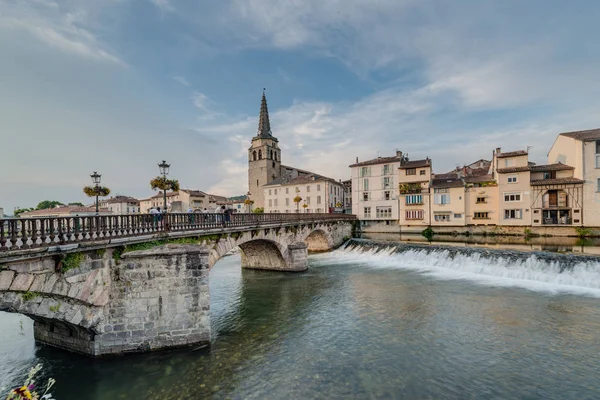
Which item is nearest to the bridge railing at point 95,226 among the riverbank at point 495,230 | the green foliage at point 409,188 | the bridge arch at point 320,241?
the bridge arch at point 320,241

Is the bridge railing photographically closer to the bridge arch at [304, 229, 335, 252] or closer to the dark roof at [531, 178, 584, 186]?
the bridge arch at [304, 229, 335, 252]

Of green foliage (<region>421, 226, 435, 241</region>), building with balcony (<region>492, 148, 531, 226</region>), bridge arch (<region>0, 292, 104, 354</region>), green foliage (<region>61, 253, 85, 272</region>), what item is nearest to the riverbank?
green foliage (<region>421, 226, 435, 241</region>)

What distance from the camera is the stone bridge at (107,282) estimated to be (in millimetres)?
8141

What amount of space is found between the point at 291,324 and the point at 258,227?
Answer: 7.57 m

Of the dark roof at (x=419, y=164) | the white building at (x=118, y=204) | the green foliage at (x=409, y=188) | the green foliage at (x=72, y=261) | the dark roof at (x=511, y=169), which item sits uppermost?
the dark roof at (x=419, y=164)

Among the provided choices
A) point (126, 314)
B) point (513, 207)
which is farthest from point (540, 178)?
point (126, 314)

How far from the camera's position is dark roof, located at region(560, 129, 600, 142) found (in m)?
34.5

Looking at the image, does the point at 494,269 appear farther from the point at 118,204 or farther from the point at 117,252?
the point at 118,204

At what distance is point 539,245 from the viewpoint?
1190 inches

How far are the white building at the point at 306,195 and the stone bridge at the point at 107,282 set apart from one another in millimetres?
45449

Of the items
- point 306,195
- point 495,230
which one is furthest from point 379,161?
point 495,230

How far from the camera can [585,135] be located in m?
36.2

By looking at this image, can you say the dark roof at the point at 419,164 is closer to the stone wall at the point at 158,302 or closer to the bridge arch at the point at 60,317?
the stone wall at the point at 158,302

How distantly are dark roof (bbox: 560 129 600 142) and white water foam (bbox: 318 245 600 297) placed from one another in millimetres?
25185
